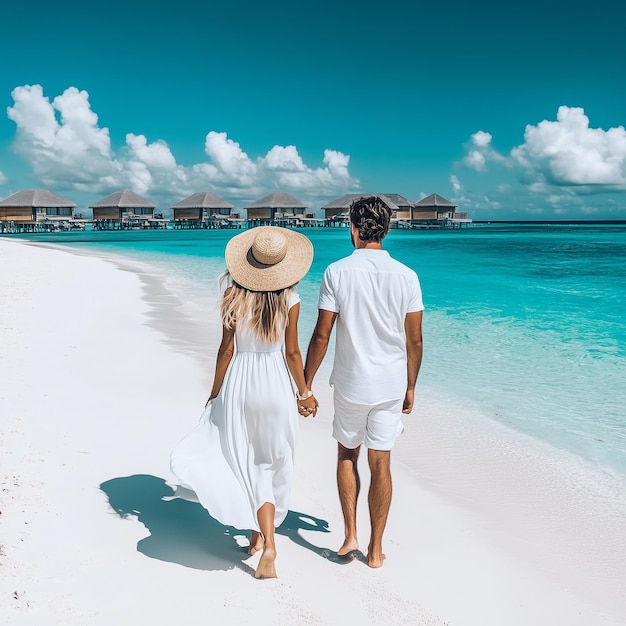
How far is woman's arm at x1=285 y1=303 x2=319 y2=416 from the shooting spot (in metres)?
2.45

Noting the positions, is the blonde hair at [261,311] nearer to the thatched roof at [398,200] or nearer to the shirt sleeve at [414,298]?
the shirt sleeve at [414,298]

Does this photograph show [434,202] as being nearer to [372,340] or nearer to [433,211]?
[433,211]

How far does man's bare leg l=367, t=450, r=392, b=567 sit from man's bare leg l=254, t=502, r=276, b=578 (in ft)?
1.48

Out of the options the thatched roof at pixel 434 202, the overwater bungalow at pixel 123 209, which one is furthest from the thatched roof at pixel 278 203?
the thatched roof at pixel 434 202

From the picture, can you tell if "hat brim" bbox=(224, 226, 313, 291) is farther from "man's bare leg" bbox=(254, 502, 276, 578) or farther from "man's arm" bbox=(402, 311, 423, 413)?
"man's bare leg" bbox=(254, 502, 276, 578)

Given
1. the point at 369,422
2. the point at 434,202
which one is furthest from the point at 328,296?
the point at 434,202

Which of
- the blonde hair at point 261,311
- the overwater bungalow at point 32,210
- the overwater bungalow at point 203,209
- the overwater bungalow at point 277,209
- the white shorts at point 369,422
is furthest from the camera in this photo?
the overwater bungalow at point 203,209

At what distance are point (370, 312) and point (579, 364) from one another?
6.41 metres

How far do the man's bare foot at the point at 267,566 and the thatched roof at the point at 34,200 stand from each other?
5964 cm

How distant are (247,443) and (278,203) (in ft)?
214

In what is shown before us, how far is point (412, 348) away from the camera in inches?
102

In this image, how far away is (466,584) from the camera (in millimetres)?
2555

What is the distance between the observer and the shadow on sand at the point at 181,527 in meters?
2.59

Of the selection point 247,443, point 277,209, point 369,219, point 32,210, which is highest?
point 277,209
